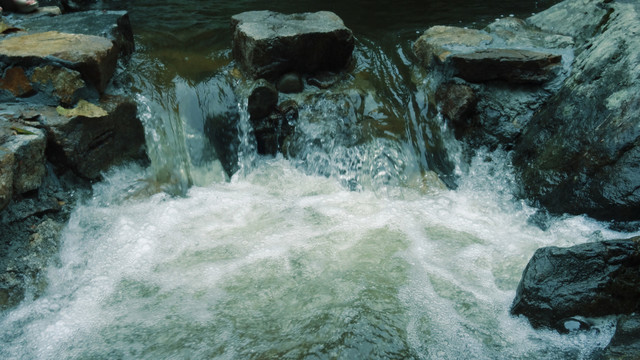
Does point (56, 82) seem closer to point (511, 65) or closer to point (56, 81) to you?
point (56, 81)

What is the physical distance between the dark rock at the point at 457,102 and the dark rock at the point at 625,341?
2.56 metres

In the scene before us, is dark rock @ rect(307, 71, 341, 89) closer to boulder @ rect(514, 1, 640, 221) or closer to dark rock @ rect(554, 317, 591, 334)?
boulder @ rect(514, 1, 640, 221)

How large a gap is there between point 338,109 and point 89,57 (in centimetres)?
242

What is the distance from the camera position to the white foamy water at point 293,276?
2.56 metres

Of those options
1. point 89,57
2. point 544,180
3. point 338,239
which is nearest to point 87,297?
point 338,239

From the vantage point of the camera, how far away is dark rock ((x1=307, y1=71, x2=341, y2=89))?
16.6ft

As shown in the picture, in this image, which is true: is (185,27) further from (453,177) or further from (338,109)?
(453,177)

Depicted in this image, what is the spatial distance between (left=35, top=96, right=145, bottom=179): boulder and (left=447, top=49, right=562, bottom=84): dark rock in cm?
328

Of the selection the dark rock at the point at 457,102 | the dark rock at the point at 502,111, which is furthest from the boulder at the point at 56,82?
the dark rock at the point at 502,111

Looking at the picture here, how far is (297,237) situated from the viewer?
3.58 metres

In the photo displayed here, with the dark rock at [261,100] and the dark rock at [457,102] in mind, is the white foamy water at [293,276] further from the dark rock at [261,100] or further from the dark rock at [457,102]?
the dark rock at [261,100]

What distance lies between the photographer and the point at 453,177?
14.6 feet

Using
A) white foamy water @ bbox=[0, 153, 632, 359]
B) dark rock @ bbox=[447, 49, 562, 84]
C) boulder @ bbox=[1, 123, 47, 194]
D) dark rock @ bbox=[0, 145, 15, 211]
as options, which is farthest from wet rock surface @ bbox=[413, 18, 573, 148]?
dark rock @ bbox=[0, 145, 15, 211]

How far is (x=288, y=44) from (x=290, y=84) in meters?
0.42
